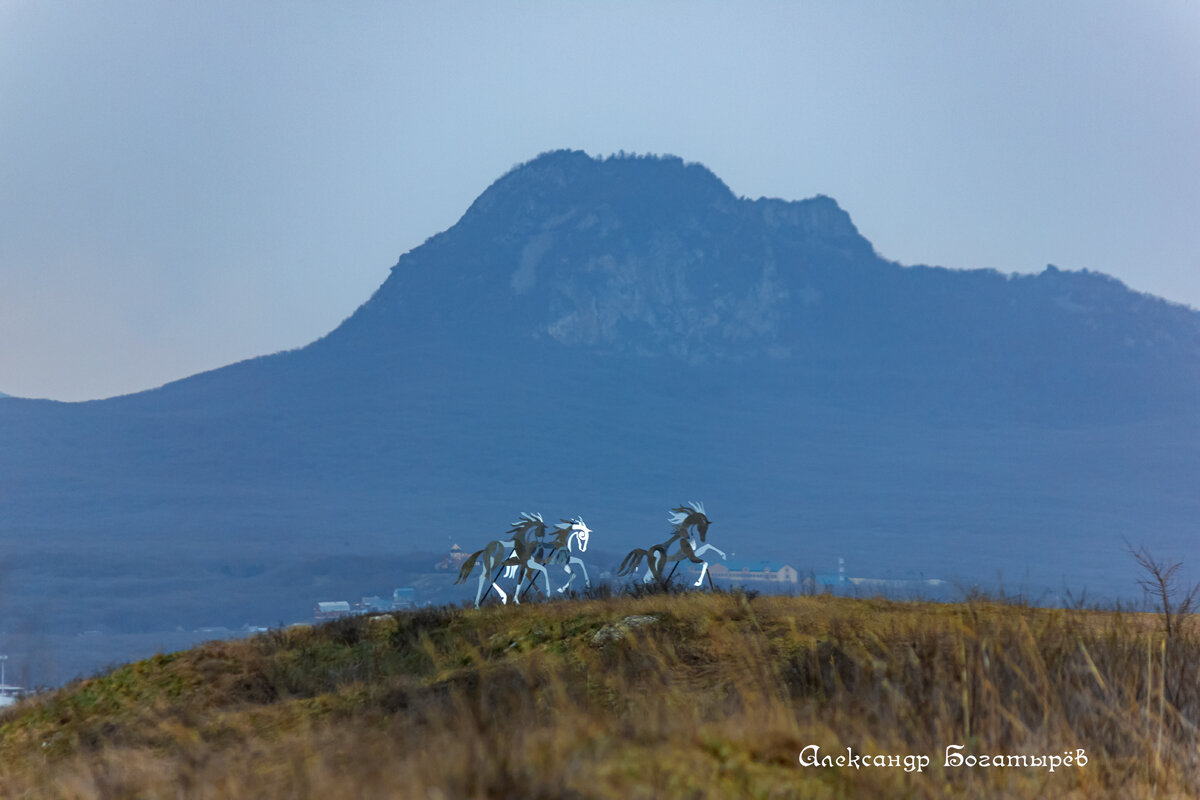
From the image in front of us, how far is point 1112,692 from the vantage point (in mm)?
9055

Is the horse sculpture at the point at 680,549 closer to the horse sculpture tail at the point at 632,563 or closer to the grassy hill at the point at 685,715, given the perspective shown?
the horse sculpture tail at the point at 632,563

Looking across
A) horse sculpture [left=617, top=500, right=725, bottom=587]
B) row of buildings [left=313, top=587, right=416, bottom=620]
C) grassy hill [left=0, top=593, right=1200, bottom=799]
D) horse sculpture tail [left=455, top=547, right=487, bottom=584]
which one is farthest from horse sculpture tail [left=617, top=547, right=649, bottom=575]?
row of buildings [left=313, top=587, right=416, bottom=620]

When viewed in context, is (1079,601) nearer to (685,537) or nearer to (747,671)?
(747,671)

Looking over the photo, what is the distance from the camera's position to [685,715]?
306 inches

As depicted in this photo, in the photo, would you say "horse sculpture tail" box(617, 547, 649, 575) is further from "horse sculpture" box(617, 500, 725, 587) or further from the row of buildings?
the row of buildings

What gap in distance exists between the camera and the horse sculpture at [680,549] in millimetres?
21141

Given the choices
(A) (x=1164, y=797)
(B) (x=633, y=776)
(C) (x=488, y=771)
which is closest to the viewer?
(C) (x=488, y=771)

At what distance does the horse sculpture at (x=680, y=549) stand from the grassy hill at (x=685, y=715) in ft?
10.4

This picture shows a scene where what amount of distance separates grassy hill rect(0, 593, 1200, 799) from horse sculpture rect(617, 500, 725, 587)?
10.4ft

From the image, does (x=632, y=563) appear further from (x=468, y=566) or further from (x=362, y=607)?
(x=362, y=607)

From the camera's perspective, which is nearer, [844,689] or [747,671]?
[844,689]

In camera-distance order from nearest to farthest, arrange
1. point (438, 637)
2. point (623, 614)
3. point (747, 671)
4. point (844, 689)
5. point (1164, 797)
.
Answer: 1. point (1164, 797)
2. point (844, 689)
3. point (747, 671)
4. point (623, 614)
5. point (438, 637)

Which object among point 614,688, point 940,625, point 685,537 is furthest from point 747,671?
point 685,537

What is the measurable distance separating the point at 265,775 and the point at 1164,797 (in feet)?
19.9
